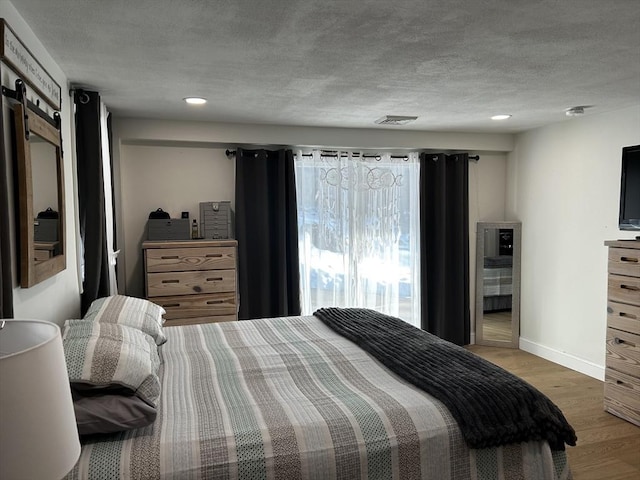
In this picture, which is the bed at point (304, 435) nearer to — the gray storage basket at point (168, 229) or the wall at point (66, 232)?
the wall at point (66, 232)

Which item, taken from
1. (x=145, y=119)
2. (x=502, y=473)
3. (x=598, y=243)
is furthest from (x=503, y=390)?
(x=145, y=119)

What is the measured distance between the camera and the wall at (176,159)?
164 inches

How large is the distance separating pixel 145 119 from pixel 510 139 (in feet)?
12.0

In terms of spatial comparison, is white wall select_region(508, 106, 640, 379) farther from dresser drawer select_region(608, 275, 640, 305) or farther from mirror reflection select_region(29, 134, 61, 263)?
mirror reflection select_region(29, 134, 61, 263)

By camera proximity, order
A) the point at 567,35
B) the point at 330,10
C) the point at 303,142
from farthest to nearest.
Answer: the point at 303,142 → the point at 567,35 → the point at 330,10

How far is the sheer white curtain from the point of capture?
4785 mm

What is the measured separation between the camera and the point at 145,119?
408 centimetres

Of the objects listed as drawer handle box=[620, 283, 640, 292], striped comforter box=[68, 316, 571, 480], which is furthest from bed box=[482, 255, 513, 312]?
striped comforter box=[68, 316, 571, 480]

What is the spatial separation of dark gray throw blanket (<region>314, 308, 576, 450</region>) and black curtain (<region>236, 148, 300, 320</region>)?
2233mm

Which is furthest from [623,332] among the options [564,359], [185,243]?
[185,243]

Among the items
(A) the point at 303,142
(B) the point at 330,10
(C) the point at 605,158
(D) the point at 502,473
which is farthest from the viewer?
(A) the point at 303,142

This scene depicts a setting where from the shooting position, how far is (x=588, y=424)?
3.28 metres

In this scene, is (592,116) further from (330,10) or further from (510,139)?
(330,10)

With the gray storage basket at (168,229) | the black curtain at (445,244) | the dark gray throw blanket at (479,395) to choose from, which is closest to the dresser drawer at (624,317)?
the dark gray throw blanket at (479,395)
